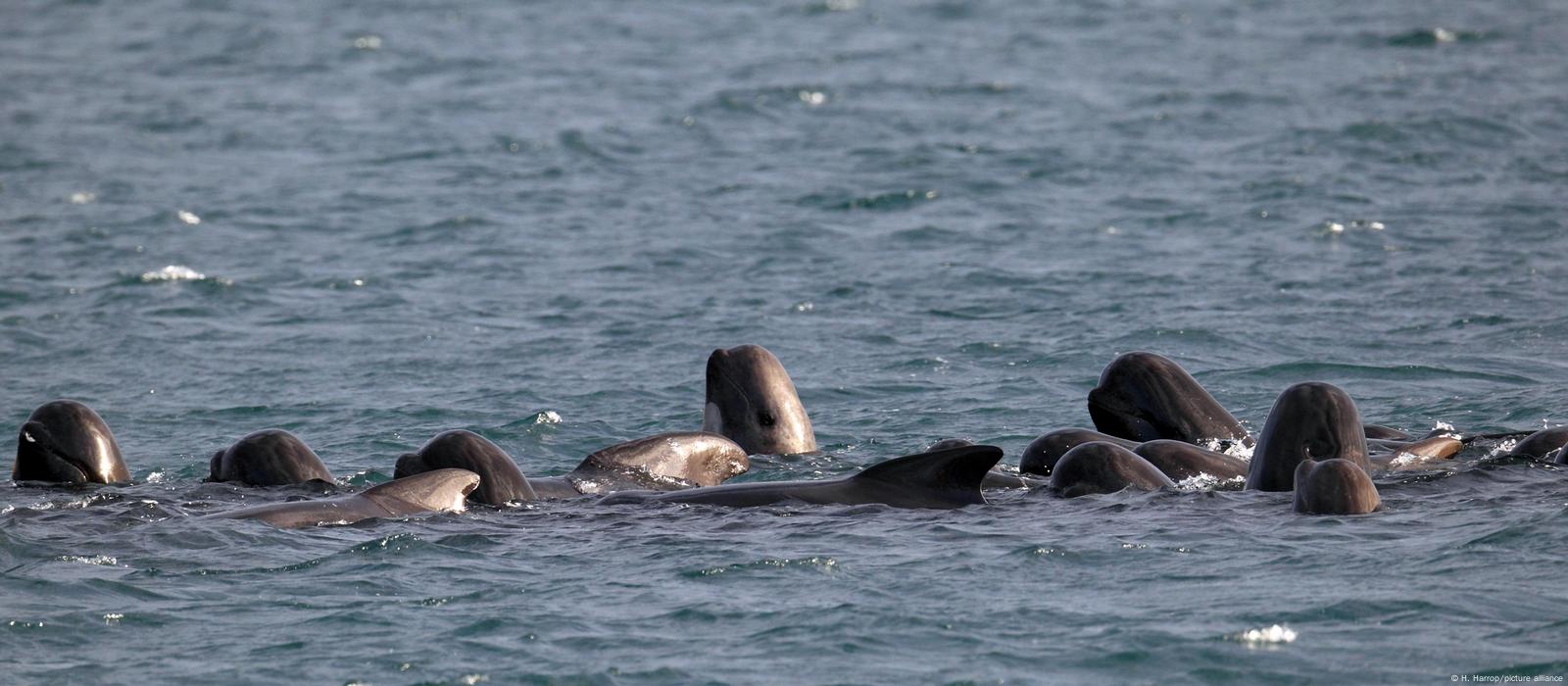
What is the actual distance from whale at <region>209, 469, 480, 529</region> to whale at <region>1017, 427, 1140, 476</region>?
3.78 m

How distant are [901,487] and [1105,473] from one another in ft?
4.27

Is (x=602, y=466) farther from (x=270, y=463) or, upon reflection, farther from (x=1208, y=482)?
(x=1208, y=482)

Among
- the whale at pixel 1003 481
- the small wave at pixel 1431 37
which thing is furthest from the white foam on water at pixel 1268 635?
the small wave at pixel 1431 37

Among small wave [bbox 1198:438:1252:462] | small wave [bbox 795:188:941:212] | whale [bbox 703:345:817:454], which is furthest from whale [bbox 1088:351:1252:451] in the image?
small wave [bbox 795:188:941:212]

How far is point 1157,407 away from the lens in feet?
46.2

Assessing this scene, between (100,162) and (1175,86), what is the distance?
1864 cm

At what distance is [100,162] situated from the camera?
31281mm

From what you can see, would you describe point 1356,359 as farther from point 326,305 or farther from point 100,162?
point 100,162

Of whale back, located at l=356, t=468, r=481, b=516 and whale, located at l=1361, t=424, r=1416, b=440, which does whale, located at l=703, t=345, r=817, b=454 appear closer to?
whale back, located at l=356, t=468, r=481, b=516

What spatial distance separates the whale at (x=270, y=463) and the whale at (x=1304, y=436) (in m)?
6.18

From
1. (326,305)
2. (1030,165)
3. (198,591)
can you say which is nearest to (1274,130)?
(1030,165)

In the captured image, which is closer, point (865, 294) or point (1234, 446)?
point (1234, 446)

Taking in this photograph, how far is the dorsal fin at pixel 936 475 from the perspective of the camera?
12.0 metres

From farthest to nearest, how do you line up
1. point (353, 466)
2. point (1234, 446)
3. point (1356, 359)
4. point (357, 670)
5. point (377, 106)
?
point (377, 106)
point (1356, 359)
point (353, 466)
point (1234, 446)
point (357, 670)
